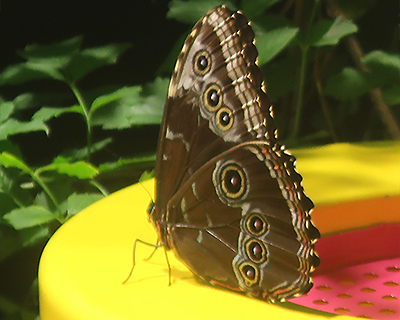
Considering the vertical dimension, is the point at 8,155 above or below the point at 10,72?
below

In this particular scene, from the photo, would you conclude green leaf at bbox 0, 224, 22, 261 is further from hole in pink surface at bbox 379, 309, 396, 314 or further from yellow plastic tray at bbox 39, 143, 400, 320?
hole in pink surface at bbox 379, 309, 396, 314

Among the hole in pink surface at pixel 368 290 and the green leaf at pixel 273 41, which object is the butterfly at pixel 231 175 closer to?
the hole in pink surface at pixel 368 290

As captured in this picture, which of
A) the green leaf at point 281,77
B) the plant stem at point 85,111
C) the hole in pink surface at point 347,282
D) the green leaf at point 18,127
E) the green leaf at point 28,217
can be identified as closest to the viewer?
the hole in pink surface at point 347,282

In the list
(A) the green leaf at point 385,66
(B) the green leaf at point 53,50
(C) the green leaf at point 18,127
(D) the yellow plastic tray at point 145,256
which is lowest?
(D) the yellow plastic tray at point 145,256

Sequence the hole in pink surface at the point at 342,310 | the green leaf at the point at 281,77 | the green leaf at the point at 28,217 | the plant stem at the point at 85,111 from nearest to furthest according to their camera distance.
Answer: the hole in pink surface at the point at 342,310, the green leaf at the point at 28,217, the plant stem at the point at 85,111, the green leaf at the point at 281,77

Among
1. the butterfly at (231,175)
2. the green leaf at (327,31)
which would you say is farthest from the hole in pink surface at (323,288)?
the green leaf at (327,31)

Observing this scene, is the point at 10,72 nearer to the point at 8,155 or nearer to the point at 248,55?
the point at 8,155

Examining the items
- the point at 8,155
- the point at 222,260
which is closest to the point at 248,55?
the point at 222,260
